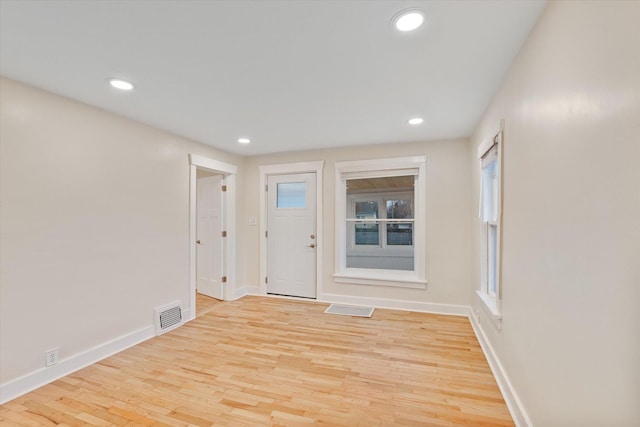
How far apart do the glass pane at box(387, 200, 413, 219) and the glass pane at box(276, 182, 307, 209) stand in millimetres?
1301

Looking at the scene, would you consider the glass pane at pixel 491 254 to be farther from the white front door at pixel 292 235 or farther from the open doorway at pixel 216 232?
the open doorway at pixel 216 232

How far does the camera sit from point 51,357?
221 centimetres

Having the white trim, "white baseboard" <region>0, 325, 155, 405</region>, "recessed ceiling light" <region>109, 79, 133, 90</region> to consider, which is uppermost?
"recessed ceiling light" <region>109, 79, 133, 90</region>

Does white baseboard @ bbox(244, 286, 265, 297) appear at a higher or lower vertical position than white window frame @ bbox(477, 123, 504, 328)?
lower

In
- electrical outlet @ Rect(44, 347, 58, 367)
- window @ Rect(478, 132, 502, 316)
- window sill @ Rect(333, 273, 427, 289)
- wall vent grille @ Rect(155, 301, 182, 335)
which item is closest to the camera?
electrical outlet @ Rect(44, 347, 58, 367)

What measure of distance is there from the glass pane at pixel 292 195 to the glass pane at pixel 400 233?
54.3 inches

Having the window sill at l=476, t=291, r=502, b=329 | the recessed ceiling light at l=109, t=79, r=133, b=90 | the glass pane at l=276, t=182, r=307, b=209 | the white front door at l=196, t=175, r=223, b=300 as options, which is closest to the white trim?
the glass pane at l=276, t=182, r=307, b=209

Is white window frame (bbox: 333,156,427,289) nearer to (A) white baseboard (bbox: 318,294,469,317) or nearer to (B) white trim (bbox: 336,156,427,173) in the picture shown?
(B) white trim (bbox: 336,156,427,173)

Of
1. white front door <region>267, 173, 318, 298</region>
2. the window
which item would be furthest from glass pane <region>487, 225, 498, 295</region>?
white front door <region>267, 173, 318, 298</region>

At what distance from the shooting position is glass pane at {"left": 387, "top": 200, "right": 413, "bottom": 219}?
157 inches

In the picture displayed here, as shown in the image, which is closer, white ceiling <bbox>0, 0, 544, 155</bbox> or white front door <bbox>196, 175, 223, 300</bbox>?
white ceiling <bbox>0, 0, 544, 155</bbox>

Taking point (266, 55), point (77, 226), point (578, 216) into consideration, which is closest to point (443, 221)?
point (578, 216)

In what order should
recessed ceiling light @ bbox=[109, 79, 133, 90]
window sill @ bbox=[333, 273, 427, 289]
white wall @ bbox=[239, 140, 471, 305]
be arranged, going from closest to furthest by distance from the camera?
recessed ceiling light @ bbox=[109, 79, 133, 90] → white wall @ bbox=[239, 140, 471, 305] → window sill @ bbox=[333, 273, 427, 289]

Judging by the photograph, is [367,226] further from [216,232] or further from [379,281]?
[216,232]
